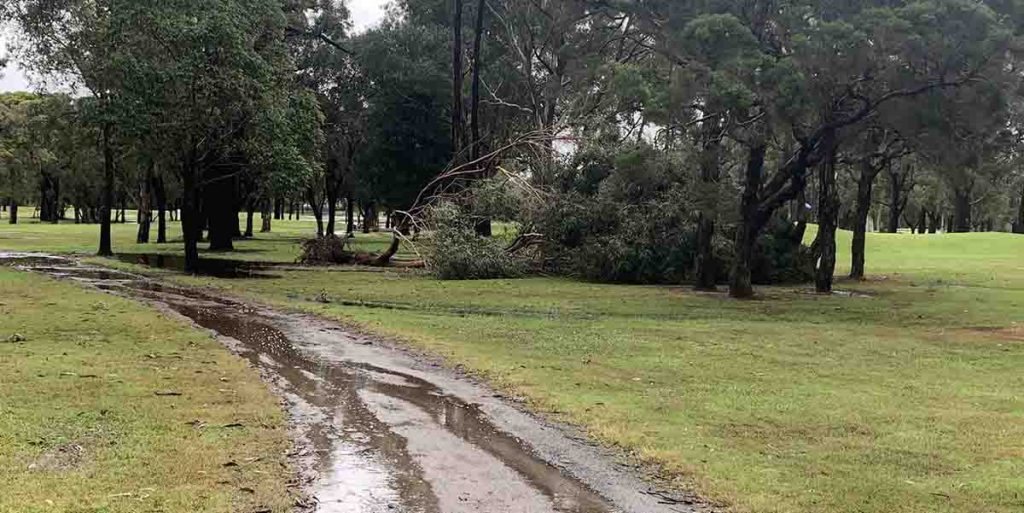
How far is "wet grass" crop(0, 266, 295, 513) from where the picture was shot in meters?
6.20

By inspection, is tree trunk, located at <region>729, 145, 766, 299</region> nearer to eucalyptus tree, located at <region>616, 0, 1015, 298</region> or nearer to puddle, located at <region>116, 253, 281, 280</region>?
eucalyptus tree, located at <region>616, 0, 1015, 298</region>

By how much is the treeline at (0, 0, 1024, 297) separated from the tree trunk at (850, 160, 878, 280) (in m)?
0.09

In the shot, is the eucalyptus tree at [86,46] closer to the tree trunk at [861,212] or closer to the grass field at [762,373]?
the grass field at [762,373]

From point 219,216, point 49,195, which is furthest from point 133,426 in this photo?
point 49,195

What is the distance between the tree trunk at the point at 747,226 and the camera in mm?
23438

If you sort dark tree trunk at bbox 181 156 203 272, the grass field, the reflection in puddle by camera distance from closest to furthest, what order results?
the reflection in puddle → the grass field → dark tree trunk at bbox 181 156 203 272

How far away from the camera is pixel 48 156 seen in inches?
2234

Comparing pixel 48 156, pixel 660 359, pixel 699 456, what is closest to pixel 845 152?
pixel 660 359

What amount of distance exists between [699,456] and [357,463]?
3006 millimetres

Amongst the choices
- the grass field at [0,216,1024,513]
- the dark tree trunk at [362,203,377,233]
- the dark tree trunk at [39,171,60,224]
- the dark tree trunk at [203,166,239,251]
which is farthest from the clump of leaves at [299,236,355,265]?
the dark tree trunk at [39,171,60,224]

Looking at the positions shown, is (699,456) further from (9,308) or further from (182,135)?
(182,135)

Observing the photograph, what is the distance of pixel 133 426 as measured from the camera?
8078 mm

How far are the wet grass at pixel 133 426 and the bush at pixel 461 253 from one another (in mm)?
14305

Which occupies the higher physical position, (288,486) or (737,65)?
(737,65)
